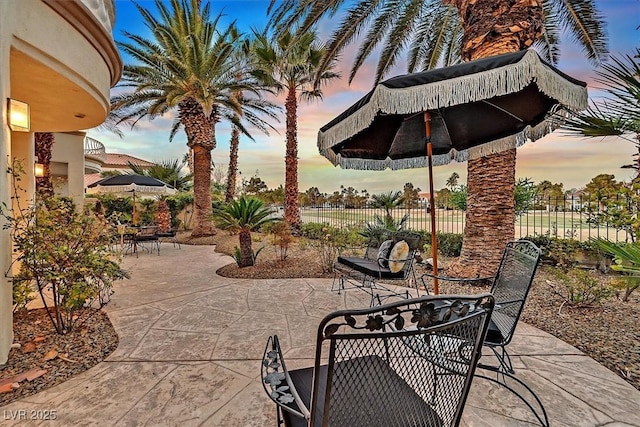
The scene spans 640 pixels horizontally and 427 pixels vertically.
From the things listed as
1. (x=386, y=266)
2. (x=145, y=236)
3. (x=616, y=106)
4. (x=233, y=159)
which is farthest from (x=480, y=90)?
(x=233, y=159)

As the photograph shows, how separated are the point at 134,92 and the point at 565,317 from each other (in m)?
13.3

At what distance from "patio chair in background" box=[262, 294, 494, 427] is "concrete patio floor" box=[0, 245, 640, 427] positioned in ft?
2.61

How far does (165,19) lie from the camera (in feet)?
33.4

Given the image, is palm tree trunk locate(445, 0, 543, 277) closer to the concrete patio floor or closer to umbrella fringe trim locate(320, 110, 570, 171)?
umbrella fringe trim locate(320, 110, 570, 171)

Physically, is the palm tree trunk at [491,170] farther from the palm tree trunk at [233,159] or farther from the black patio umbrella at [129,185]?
the palm tree trunk at [233,159]

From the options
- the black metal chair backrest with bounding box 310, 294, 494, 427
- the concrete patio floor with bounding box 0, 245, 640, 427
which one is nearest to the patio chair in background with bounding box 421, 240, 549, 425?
the concrete patio floor with bounding box 0, 245, 640, 427

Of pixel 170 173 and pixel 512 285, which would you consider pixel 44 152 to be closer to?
pixel 170 173

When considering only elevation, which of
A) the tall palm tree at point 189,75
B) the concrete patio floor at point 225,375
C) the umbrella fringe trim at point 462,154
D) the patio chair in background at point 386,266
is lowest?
the concrete patio floor at point 225,375

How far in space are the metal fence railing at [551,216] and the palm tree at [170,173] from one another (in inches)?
347

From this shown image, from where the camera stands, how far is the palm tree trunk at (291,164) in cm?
1146

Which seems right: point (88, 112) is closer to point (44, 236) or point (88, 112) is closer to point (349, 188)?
point (44, 236)

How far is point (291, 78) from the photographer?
444 inches

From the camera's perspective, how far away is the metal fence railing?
411cm

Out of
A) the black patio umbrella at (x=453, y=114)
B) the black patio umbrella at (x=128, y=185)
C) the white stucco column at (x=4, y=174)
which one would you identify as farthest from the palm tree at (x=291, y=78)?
the white stucco column at (x=4, y=174)
